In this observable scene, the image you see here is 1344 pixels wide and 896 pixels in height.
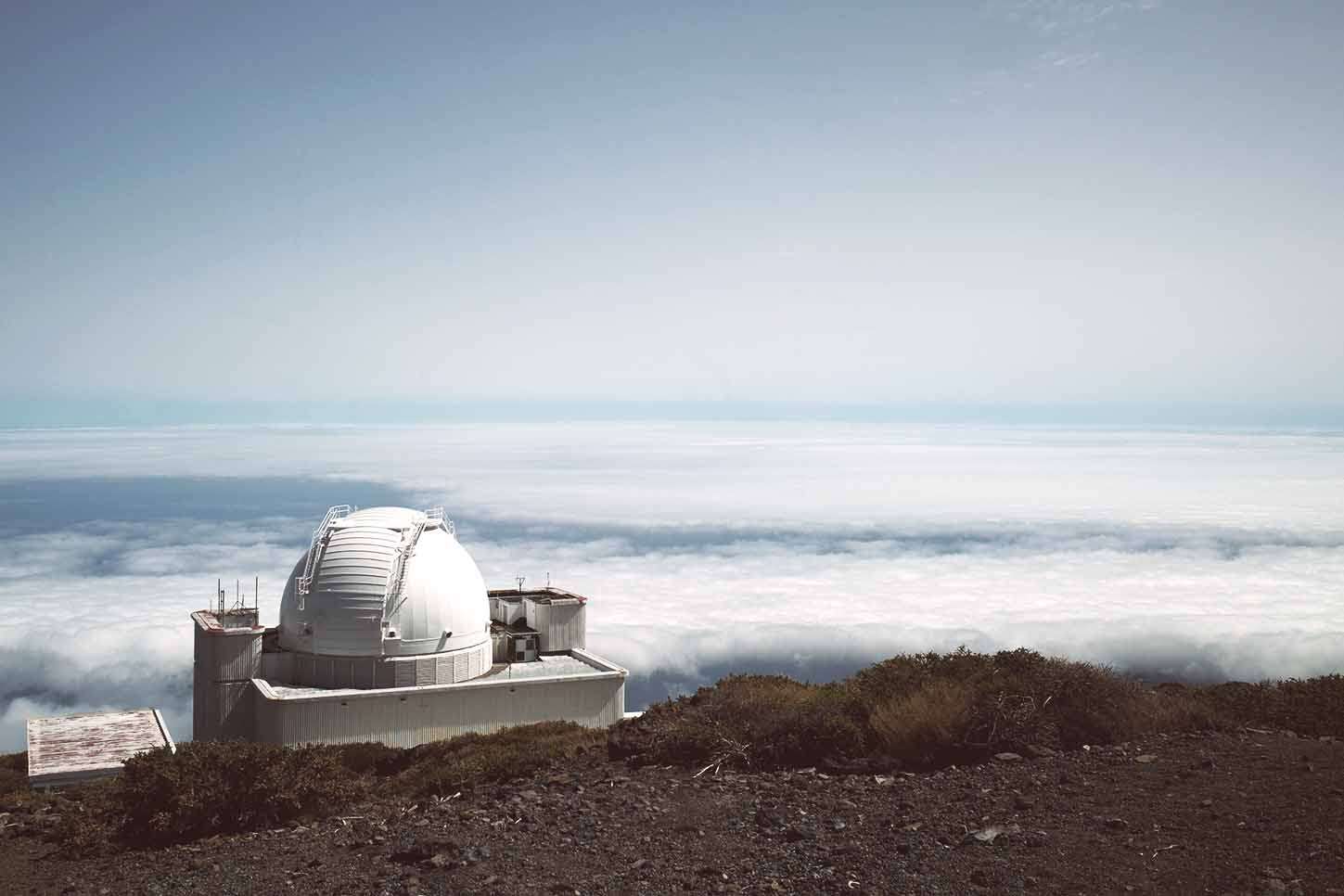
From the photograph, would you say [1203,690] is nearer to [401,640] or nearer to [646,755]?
[646,755]

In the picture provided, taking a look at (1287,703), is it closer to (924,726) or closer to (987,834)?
(924,726)

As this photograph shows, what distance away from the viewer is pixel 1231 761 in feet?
Result: 30.4

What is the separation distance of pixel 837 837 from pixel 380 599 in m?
15.8

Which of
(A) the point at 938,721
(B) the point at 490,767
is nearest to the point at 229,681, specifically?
(B) the point at 490,767

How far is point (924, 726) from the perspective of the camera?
1048 cm

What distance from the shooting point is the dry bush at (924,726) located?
1030 centimetres

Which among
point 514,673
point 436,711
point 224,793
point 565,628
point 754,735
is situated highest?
point 754,735

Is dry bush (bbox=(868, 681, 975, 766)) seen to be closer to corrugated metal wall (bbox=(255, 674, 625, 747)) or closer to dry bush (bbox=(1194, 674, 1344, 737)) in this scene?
dry bush (bbox=(1194, 674, 1344, 737))

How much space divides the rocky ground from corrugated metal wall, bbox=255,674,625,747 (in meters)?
9.74

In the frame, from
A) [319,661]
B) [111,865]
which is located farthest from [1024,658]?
[319,661]

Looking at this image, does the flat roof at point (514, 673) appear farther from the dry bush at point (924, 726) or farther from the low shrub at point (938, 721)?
the dry bush at point (924, 726)

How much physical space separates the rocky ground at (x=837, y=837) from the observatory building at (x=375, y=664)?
10.3 meters

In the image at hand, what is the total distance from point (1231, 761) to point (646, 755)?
20.0 ft

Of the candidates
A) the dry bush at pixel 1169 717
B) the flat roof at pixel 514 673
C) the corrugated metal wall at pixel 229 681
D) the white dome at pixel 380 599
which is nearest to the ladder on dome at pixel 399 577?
the white dome at pixel 380 599
